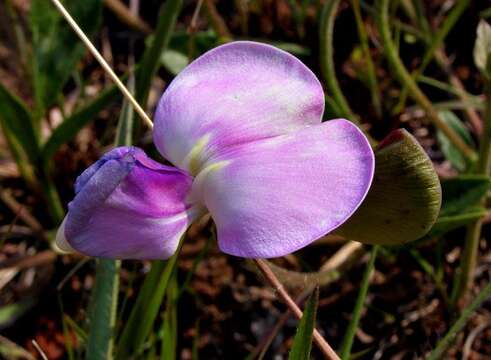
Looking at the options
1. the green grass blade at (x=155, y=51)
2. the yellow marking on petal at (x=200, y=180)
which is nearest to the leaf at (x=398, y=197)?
the yellow marking on petal at (x=200, y=180)

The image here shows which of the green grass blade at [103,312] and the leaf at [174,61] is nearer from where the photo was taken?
the green grass blade at [103,312]

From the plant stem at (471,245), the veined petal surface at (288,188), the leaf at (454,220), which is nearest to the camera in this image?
the veined petal surface at (288,188)

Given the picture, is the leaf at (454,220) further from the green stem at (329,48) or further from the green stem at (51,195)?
the green stem at (51,195)

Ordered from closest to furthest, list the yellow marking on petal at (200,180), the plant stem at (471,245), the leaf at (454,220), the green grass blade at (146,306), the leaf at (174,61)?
the yellow marking on petal at (200,180) → the green grass blade at (146,306) → the leaf at (454,220) → the plant stem at (471,245) → the leaf at (174,61)

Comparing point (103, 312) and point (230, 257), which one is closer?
point (103, 312)

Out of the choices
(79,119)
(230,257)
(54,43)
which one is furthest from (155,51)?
(230,257)

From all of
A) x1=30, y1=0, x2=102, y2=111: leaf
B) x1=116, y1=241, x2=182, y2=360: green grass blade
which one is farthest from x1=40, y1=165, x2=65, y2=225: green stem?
x1=116, y1=241, x2=182, y2=360: green grass blade

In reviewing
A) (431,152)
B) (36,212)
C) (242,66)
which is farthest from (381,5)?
(36,212)

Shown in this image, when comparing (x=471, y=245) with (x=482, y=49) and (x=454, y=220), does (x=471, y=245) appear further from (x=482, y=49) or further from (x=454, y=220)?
(x=482, y=49)
